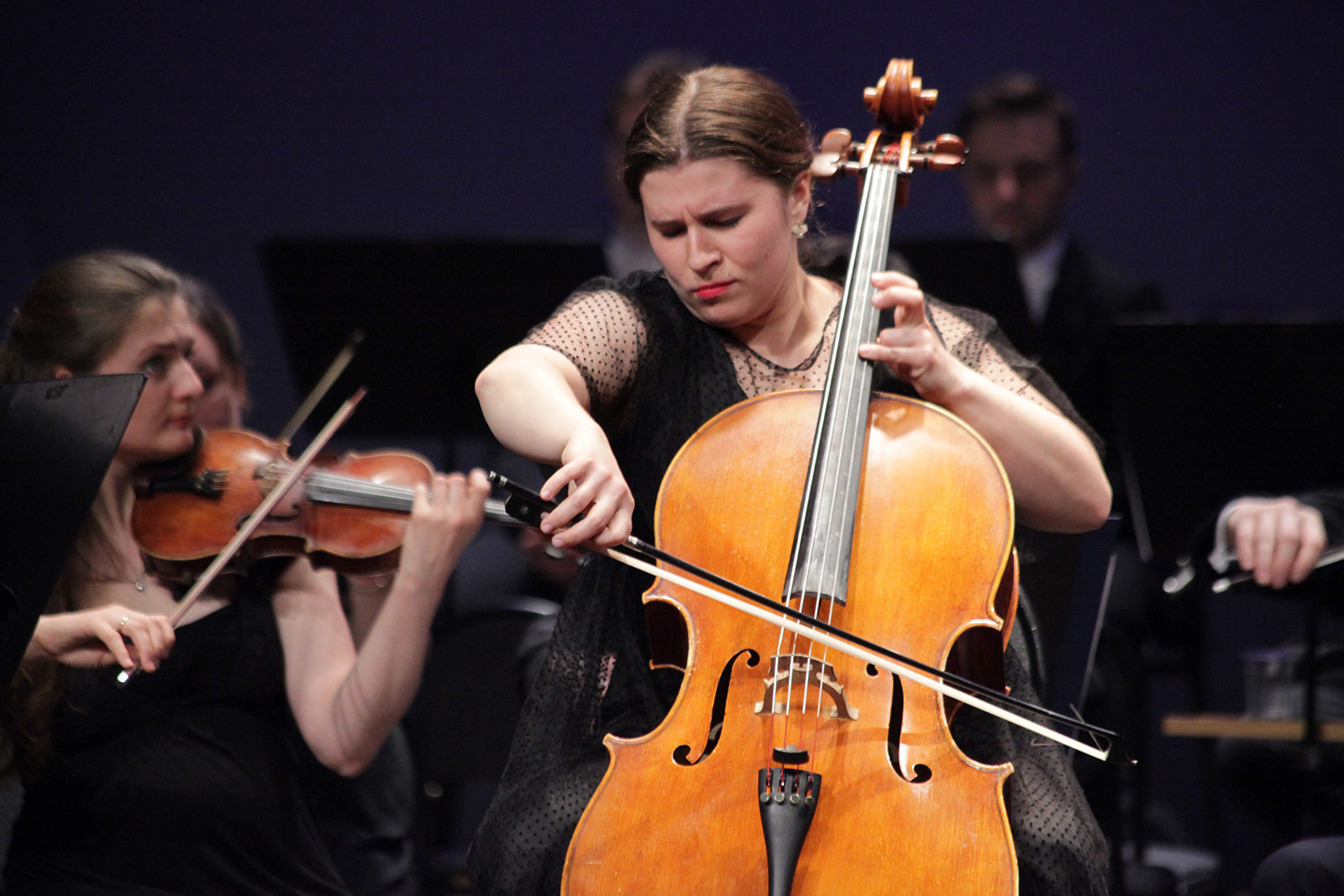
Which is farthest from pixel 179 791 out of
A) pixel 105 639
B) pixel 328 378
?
pixel 328 378

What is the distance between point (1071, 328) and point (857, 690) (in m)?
1.89

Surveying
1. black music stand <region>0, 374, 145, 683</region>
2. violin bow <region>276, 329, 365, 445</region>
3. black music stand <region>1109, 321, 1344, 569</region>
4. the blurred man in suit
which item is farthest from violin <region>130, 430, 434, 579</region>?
the blurred man in suit

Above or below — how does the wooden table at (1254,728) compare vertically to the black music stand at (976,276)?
below

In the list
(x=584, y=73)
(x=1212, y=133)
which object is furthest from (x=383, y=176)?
(x=1212, y=133)

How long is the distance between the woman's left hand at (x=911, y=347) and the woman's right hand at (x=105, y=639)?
32.2 inches

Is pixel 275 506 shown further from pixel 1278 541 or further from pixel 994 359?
pixel 1278 541

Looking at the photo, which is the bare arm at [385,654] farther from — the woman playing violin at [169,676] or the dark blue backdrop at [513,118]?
the dark blue backdrop at [513,118]

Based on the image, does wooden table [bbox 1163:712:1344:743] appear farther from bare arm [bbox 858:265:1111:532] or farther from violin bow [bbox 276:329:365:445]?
violin bow [bbox 276:329:365:445]

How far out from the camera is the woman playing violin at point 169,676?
1.55 m

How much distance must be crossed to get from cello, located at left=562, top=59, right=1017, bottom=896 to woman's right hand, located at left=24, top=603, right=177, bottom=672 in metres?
0.59

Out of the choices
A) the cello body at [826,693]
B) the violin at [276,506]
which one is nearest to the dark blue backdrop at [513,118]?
the violin at [276,506]

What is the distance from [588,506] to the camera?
1152 mm

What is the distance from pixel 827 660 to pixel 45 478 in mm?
747

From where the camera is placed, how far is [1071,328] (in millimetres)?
2826
